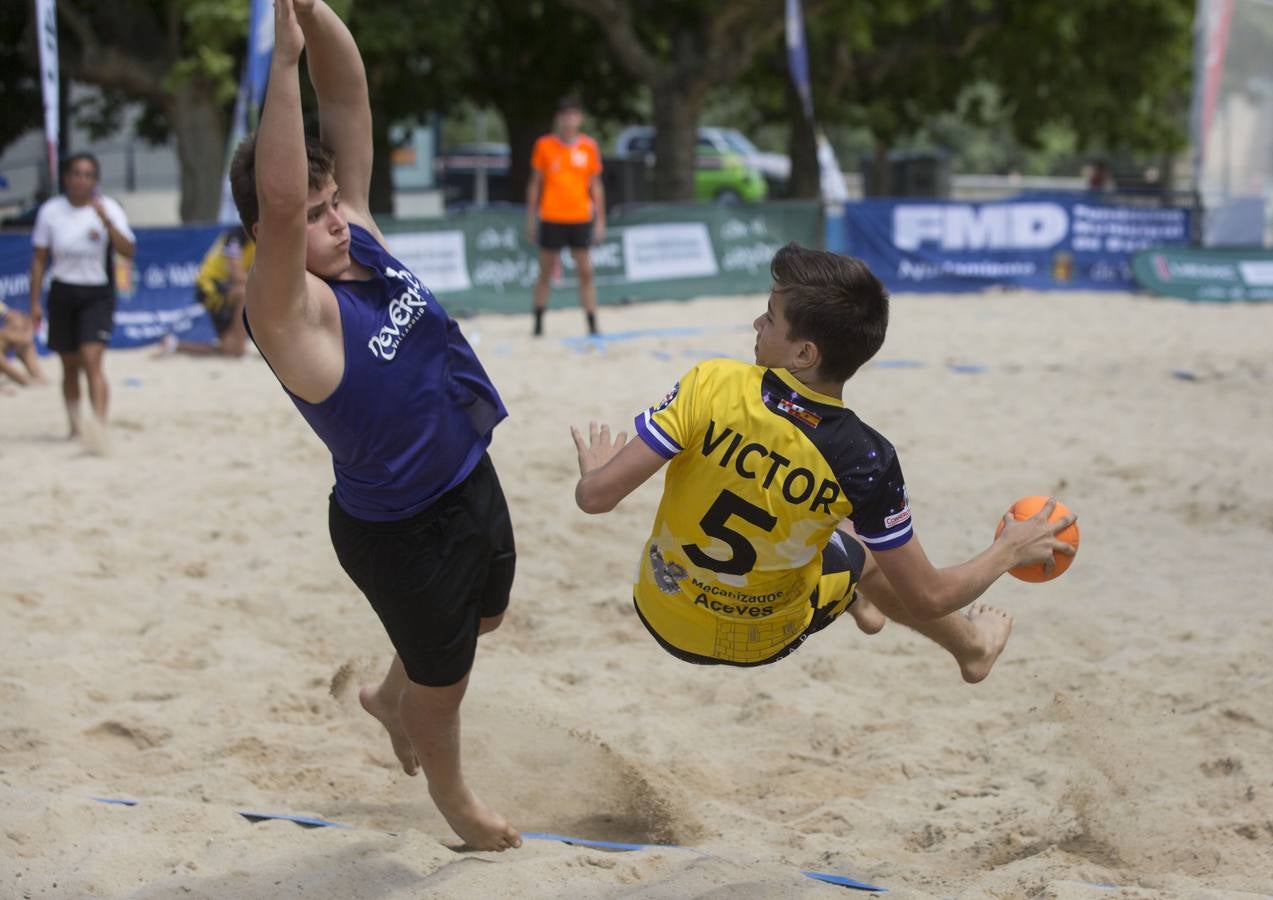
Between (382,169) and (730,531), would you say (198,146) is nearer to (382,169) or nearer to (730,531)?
(382,169)

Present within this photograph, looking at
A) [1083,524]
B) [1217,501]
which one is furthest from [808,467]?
[1217,501]

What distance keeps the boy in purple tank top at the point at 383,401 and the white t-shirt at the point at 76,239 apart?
17.9 feet

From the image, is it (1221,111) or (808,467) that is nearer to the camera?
(808,467)

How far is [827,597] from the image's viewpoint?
10.5 feet

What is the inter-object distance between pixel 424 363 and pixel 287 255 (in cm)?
50

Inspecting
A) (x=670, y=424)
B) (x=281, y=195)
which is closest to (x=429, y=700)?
(x=670, y=424)

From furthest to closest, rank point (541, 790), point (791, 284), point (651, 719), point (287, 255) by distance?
point (651, 719), point (541, 790), point (791, 284), point (287, 255)

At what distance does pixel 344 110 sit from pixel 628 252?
12.2 m

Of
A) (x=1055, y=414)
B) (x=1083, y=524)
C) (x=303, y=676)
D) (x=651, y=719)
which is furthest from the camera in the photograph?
(x=1055, y=414)

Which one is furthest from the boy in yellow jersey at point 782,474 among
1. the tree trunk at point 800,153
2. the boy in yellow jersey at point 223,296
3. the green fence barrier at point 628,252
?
the tree trunk at point 800,153

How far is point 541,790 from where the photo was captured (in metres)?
3.96

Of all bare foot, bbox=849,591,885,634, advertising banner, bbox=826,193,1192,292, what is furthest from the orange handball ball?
advertising banner, bbox=826,193,1192,292

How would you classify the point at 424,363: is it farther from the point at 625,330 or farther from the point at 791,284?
the point at 625,330

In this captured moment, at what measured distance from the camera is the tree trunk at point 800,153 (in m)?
23.8
